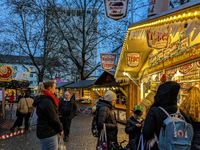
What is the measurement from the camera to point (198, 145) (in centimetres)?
253

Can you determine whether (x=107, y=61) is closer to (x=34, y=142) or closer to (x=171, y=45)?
(x=171, y=45)

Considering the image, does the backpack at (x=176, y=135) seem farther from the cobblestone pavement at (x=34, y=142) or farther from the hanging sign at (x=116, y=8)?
the hanging sign at (x=116, y=8)

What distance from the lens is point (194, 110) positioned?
2707 millimetres

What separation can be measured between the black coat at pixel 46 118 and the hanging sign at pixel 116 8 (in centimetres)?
430

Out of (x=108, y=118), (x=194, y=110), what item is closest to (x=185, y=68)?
(x=194, y=110)

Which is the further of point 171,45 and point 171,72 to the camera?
point 171,45

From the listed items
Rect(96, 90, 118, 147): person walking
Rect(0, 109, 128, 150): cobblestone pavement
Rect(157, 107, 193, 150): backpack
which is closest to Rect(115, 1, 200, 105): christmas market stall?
Rect(96, 90, 118, 147): person walking

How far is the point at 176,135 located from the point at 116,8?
17.8 ft

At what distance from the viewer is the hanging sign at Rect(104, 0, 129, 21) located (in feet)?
20.5

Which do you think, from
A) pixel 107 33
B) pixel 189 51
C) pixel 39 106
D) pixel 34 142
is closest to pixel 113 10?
pixel 189 51

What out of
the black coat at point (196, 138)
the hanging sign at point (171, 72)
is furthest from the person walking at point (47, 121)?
the hanging sign at point (171, 72)

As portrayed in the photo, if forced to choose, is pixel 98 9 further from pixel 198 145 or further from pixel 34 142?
pixel 198 145

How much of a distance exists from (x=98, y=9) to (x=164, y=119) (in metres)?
19.7

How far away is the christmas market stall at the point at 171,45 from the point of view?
9.88 ft
